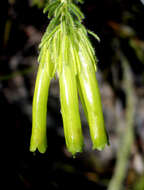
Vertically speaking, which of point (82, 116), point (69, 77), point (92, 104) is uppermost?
point (69, 77)

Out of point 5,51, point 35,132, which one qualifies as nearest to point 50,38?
point 35,132

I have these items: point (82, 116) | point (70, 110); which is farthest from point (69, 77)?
point (82, 116)

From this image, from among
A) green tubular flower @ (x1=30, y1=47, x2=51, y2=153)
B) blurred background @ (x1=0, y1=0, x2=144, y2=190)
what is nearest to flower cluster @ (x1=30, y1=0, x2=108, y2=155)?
green tubular flower @ (x1=30, y1=47, x2=51, y2=153)

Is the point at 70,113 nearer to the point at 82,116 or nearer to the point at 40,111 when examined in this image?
the point at 40,111

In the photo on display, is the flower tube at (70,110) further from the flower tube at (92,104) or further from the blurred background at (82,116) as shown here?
the blurred background at (82,116)

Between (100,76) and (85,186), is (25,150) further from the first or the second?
(100,76)

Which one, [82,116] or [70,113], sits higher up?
[70,113]

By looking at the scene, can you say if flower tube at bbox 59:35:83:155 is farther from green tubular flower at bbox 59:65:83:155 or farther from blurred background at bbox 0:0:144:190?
blurred background at bbox 0:0:144:190
